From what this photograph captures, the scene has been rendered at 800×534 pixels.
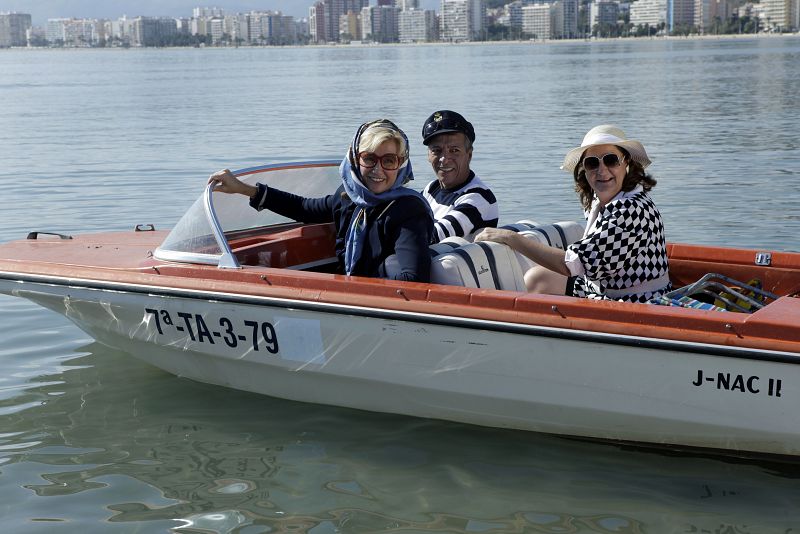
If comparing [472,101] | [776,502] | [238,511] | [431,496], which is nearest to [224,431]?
[238,511]

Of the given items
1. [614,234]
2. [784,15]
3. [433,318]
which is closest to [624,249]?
[614,234]

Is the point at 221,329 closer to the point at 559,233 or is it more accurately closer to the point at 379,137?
the point at 379,137

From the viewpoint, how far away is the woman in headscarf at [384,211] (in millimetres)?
4699

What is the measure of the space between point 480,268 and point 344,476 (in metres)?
1.14

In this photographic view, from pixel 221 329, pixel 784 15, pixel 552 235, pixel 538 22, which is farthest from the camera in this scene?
pixel 538 22

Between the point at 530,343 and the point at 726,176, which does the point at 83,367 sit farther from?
the point at 726,176

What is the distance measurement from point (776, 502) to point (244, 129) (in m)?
18.4

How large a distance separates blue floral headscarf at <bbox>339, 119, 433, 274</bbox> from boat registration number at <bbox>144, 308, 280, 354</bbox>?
1.78 feet

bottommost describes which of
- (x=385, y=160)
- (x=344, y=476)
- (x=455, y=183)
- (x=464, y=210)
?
(x=344, y=476)

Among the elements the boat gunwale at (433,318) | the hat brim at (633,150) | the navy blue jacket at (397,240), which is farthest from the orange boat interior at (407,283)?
→ the hat brim at (633,150)

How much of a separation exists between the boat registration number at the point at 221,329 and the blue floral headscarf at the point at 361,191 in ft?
1.78

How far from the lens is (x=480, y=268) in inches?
191

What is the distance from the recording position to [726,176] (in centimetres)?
1332

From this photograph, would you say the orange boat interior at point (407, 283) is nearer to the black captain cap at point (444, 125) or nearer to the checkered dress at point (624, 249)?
the checkered dress at point (624, 249)
